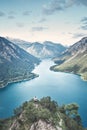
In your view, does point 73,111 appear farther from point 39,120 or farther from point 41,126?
point 41,126

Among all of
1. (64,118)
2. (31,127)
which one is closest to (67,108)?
(64,118)

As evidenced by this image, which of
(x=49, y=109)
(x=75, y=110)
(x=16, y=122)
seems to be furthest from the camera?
(x=75, y=110)

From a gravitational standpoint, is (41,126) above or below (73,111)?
below

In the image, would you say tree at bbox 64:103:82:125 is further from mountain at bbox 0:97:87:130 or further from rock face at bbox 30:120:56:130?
rock face at bbox 30:120:56:130

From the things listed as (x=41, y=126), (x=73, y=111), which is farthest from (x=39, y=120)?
(x=73, y=111)

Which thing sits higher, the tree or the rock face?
the tree

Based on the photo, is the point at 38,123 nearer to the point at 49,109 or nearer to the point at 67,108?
the point at 49,109

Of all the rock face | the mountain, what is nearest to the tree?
the mountain

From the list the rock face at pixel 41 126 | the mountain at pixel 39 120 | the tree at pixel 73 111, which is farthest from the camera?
the tree at pixel 73 111

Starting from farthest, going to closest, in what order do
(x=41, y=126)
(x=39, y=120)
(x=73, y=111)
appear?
(x=73, y=111), (x=39, y=120), (x=41, y=126)

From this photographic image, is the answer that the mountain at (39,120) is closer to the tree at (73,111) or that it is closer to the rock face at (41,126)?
the rock face at (41,126)

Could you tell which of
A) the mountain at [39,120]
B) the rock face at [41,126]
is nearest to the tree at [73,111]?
the mountain at [39,120]
